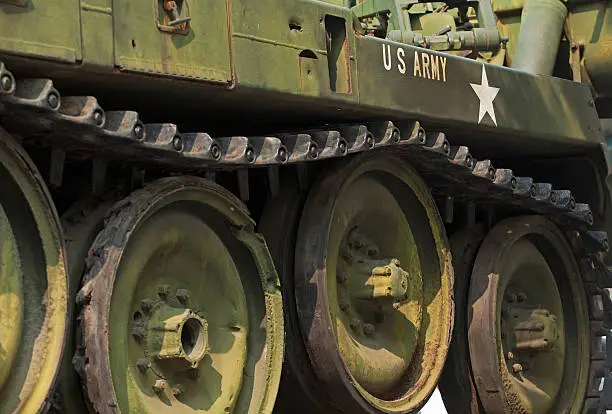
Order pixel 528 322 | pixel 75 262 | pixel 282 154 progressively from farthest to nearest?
pixel 528 322 → pixel 282 154 → pixel 75 262

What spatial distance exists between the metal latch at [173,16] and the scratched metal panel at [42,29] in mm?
489

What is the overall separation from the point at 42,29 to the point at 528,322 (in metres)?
4.51

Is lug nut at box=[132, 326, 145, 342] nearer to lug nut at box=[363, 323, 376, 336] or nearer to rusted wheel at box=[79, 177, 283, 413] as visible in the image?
rusted wheel at box=[79, 177, 283, 413]

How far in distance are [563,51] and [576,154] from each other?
2.77 feet

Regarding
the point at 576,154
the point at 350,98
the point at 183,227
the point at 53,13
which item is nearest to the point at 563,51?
the point at 576,154

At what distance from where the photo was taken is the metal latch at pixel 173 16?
16.5 ft

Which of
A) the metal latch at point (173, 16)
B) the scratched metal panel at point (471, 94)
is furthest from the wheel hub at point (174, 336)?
the scratched metal panel at point (471, 94)

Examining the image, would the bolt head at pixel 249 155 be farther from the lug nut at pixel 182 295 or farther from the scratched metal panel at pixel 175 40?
the lug nut at pixel 182 295

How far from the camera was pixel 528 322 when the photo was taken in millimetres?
8172

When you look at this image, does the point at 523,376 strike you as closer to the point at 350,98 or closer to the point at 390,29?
the point at 390,29

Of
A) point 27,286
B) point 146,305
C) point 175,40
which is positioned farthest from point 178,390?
point 175,40

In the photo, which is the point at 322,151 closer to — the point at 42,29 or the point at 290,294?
the point at 290,294

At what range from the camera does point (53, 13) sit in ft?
14.8

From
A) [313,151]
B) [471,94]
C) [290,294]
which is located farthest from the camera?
[471,94]
